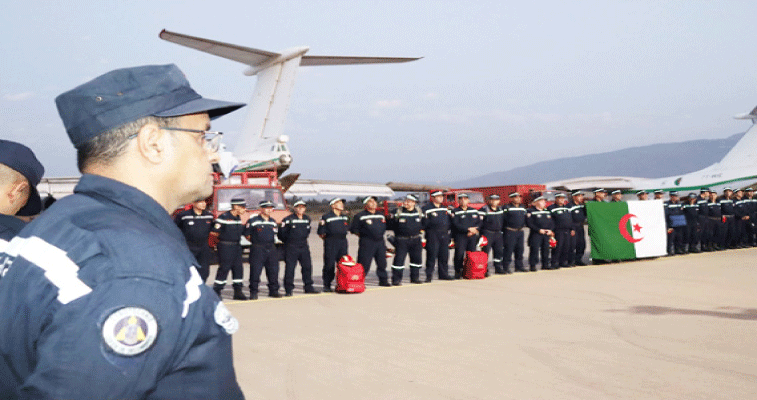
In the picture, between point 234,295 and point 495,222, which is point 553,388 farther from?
point 495,222

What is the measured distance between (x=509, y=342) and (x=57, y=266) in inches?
222

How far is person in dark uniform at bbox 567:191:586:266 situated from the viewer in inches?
549

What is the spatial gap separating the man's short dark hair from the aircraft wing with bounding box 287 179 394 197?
30340mm

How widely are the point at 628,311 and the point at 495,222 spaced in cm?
519

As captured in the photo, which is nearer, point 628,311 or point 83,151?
point 83,151

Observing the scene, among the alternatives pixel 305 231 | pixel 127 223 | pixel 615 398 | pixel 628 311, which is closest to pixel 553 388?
pixel 615 398

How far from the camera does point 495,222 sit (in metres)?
12.9

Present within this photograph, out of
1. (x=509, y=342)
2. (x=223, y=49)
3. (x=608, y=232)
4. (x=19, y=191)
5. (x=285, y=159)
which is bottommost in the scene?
(x=509, y=342)

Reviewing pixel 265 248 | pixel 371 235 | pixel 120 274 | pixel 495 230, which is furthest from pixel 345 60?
pixel 120 274

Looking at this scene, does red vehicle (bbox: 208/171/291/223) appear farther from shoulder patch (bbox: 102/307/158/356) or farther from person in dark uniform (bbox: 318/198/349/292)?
shoulder patch (bbox: 102/307/158/356)

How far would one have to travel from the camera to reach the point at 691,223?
52.0ft

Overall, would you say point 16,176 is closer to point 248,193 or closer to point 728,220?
point 248,193

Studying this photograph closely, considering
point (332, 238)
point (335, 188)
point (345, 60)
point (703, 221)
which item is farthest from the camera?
point (345, 60)

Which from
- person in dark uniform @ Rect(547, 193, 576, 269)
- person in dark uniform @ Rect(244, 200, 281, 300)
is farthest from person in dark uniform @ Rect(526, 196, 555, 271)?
person in dark uniform @ Rect(244, 200, 281, 300)
